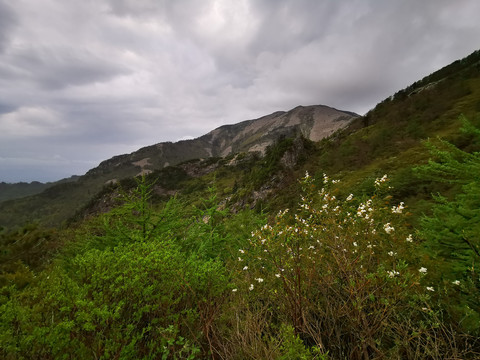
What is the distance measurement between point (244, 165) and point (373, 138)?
262ft

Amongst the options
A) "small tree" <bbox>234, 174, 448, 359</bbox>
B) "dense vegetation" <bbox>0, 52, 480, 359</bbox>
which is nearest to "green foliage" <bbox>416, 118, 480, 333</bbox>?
"dense vegetation" <bbox>0, 52, 480, 359</bbox>

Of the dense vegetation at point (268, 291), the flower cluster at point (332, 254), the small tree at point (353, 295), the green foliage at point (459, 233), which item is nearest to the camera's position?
the dense vegetation at point (268, 291)

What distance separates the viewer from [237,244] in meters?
6.70

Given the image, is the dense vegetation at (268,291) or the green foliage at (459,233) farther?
the green foliage at (459,233)

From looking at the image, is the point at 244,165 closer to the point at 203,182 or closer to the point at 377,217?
the point at 203,182

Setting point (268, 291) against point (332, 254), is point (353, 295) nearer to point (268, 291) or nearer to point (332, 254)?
point (332, 254)

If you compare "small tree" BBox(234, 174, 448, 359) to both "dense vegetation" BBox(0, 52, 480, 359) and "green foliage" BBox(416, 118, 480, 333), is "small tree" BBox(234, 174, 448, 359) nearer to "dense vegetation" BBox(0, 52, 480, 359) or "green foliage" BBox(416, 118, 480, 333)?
"dense vegetation" BBox(0, 52, 480, 359)

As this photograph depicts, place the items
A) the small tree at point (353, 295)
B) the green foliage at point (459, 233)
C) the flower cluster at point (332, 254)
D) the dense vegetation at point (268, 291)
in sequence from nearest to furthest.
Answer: the dense vegetation at point (268, 291), the small tree at point (353, 295), the flower cluster at point (332, 254), the green foliage at point (459, 233)

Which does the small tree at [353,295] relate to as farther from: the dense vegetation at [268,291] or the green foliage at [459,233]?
the green foliage at [459,233]

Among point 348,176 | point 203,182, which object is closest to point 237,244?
point 348,176

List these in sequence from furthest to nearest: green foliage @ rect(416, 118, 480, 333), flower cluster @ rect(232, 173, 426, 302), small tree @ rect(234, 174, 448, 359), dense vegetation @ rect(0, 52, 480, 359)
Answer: green foliage @ rect(416, 118, 480, 333) → flower cluster @ rect(232, 173, 426, 302) → small tree @ rect(234, 174, 448, 359) → dense vegetation @ rect(0, 52, 480, 359)

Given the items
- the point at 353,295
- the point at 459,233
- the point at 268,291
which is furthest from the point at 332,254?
the point at 459,233

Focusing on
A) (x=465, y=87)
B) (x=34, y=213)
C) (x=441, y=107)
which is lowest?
(x=34, y=213)

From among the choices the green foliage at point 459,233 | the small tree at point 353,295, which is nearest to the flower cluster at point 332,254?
the small tree at point 353,295
